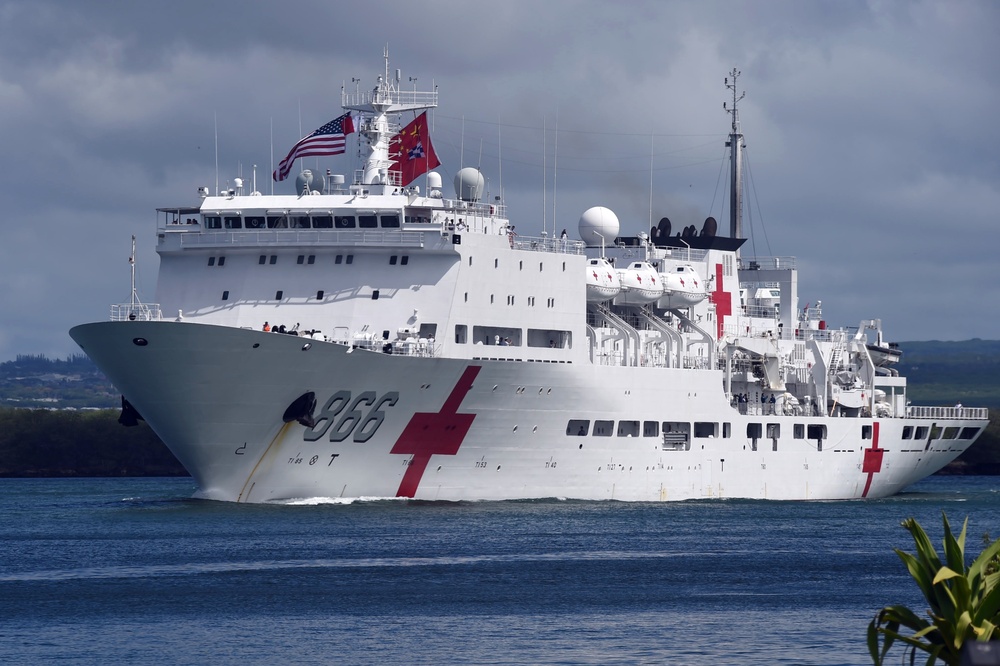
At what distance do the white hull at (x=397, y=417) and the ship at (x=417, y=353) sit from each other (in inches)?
2.2

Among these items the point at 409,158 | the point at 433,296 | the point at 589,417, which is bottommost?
the point at 589,417

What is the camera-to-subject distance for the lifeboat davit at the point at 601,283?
44500mm

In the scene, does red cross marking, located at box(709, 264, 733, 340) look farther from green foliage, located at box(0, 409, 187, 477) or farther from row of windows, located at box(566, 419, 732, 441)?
green foliage, located at box(0, 409, 187, 477)

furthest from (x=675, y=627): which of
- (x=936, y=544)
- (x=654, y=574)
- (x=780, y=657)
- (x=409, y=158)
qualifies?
(x=409, y=158)

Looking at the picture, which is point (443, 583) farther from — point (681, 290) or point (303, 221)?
point (681, 290)

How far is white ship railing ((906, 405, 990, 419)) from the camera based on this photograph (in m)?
57.0

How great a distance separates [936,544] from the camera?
37.5m

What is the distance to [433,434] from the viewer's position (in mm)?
39188

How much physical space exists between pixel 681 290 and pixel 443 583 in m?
20.5

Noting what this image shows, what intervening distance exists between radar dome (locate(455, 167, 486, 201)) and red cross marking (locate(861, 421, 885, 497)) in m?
18.3

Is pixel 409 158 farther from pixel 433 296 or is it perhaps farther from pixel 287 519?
pixel 287 519

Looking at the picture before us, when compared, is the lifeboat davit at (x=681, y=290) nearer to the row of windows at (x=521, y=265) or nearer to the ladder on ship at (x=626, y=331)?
the ladder on ship at (x=626, y=331)

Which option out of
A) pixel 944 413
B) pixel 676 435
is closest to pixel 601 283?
pixel 676 435

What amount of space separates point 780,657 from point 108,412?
61.3m
